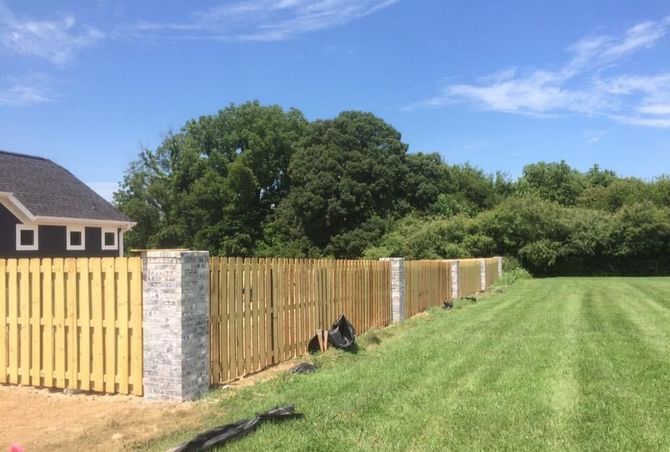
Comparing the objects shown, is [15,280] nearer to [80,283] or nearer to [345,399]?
[80,283]

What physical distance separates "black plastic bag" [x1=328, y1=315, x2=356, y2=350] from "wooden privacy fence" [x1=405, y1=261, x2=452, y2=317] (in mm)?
5319

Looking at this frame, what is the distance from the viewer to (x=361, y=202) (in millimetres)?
47625

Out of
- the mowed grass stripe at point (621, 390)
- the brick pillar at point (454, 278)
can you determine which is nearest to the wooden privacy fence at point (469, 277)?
the brick pillar at point (454, 278)

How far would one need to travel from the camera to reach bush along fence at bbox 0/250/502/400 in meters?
6.75

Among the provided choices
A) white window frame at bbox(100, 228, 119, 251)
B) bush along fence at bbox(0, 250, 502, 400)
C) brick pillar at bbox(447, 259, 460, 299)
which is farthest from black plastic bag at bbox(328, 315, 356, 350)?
white window frame at bbox(100, 228, 119, 251)

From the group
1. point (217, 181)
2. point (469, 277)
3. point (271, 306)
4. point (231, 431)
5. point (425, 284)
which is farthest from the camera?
point (217, 181)

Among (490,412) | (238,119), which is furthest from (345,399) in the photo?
(238,119)

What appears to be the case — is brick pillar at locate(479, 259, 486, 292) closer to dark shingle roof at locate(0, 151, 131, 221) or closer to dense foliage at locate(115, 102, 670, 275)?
dense foliage at locate(115, 102, 670, 275)

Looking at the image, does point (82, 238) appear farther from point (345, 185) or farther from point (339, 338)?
point (339, 338)

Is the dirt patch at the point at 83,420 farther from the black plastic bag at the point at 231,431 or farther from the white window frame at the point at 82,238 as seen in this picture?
the white window frame at the point at 82,238

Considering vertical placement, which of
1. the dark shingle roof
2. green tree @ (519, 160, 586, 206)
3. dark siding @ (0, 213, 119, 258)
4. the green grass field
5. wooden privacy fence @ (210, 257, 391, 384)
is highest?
green tree @ (519, 160, 586, 206)

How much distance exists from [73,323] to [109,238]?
2617cm

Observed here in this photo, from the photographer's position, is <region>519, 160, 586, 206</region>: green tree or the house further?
<region>519, 160, 586, 206</region>: green tree

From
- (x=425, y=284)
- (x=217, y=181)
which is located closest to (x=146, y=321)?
(x=425, y=284)
